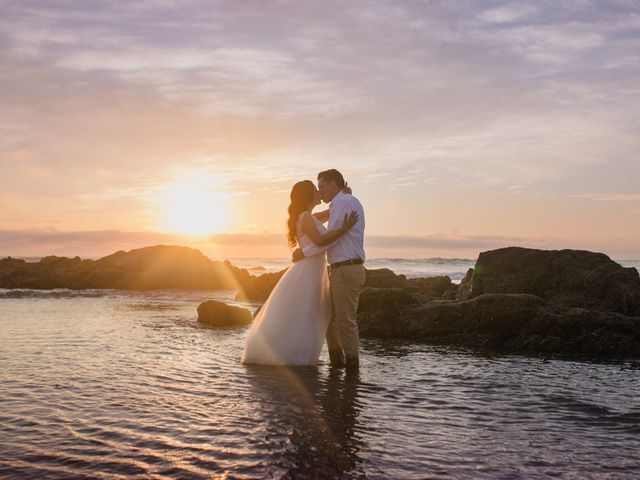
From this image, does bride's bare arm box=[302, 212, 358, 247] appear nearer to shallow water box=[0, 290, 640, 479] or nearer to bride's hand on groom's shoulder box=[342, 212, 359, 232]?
bride's hand on groom's shoulder box=[342, 212, 359, 232]

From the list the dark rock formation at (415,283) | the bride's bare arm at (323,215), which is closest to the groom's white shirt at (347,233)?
the bride's bare arm at (323,215)

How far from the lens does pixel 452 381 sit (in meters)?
7.41

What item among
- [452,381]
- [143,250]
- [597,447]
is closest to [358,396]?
[452,381]

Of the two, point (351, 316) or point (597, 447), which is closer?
point (597, 447)

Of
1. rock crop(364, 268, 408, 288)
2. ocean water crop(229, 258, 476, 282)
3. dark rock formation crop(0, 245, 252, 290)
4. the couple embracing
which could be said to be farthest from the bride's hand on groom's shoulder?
ocean water crop(229, 258, 476, 282)

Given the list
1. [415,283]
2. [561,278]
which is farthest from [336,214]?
[415,283]

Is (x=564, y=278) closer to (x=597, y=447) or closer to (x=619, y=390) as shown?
(x=619, y=390)

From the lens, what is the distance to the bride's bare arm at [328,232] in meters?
7.96

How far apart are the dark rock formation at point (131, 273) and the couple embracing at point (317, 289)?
25.1 metres

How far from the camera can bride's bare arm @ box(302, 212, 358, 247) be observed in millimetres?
7961

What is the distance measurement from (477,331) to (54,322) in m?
9.85

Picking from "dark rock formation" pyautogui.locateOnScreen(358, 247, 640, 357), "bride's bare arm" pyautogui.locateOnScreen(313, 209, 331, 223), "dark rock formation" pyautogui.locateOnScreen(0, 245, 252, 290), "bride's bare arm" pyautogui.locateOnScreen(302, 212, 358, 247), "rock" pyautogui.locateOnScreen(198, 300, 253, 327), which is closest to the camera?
"bride's bare arm" pyautogui.locateOnScreen(302, 212, 358, 247)

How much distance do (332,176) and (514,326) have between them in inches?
211

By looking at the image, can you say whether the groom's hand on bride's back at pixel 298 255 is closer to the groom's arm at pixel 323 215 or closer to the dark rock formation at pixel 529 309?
the groom's arm at pixel 323 215
